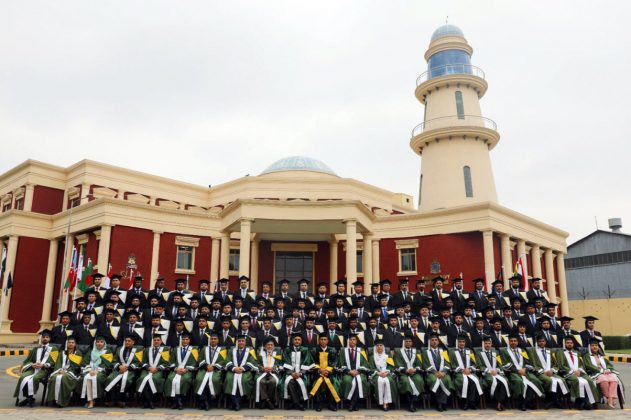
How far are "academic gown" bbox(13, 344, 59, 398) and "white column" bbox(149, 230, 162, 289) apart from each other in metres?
16.6

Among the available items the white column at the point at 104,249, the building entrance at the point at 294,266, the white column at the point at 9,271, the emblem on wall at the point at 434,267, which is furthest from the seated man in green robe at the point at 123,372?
the white column at the point at 9,271

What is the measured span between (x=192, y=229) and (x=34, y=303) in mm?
9751

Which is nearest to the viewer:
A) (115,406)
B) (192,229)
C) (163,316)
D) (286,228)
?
(115,406)

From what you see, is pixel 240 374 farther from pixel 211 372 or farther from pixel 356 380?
pixel 356 380

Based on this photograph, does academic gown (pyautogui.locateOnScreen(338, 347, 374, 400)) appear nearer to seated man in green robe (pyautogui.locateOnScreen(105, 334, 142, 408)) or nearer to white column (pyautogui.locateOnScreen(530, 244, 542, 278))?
seated man in green robe (pyautogui.locateOnScreen(105, 334, 142, 408))

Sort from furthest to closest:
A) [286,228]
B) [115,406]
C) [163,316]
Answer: [286,228]
[163,316]
[115,406]

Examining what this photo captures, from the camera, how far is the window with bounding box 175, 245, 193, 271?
90.4 ft

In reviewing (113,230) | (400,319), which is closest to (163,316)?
(400,319)

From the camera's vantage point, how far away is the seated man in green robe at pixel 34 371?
371 inches

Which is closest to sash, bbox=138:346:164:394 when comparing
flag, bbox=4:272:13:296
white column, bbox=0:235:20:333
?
flag, bbox=4:272:13:296

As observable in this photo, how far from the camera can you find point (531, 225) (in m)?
27.9

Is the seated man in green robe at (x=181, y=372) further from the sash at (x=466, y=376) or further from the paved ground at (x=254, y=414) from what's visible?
the sash at (x=466, y=376)

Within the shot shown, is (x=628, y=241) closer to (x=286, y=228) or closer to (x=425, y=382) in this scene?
(x=286, y=228)

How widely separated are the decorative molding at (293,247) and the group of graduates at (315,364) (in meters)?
15.8
